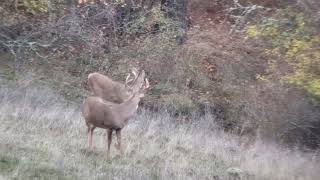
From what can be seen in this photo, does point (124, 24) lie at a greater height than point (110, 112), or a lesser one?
lesser

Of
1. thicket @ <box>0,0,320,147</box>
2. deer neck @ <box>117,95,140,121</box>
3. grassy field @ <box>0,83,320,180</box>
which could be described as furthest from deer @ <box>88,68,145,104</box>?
thicket @ <box>0,0,320,147</box>

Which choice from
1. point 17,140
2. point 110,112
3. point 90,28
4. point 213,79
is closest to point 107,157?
point 110,112

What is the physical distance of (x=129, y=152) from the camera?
11.8 metres

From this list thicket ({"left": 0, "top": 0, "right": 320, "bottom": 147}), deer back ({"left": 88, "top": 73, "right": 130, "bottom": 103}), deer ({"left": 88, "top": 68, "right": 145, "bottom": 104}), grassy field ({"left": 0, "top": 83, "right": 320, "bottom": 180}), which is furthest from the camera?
thicket ({"left": 0, "top": 0, "right": 320, "bottom": 147})

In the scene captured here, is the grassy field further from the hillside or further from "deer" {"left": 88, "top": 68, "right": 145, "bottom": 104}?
"deer" {"left": 88, "top": 68, "right": 145, "bottom": 104}

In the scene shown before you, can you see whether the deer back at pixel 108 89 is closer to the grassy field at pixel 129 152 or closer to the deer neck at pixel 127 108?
the grassy field at pixel 129 152

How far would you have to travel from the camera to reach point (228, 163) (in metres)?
12.8

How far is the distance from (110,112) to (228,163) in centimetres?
289

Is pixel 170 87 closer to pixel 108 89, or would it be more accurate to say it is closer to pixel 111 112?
pixel 108 89

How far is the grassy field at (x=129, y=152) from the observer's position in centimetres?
1014

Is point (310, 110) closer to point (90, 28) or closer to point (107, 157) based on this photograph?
point (107, 157)

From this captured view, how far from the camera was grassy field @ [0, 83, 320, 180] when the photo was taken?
1014 cm

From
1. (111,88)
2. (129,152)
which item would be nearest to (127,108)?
(129,152)

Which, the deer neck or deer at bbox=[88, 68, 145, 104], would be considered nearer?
the deer neck
